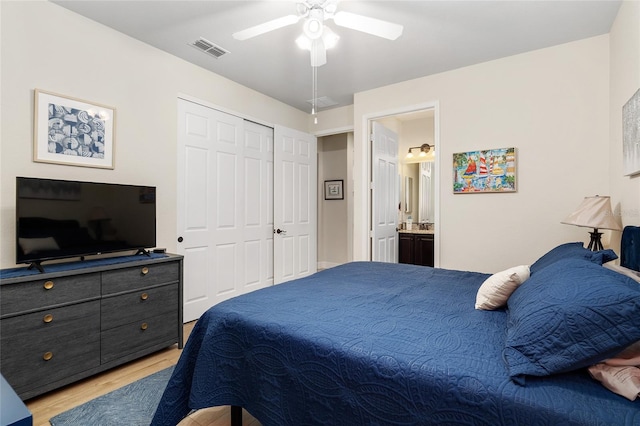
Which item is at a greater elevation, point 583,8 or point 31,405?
point 583,8

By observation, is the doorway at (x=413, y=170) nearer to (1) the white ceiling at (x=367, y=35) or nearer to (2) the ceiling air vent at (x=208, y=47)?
(1) the white ceiling at (x=367, y=35)

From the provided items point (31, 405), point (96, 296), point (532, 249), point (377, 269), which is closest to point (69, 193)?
point (96, 296)

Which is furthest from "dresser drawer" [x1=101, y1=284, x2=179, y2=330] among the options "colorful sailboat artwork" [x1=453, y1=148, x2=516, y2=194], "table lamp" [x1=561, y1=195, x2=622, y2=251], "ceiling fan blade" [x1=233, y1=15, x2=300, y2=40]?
"table lamp" [x1=561, y1=195, x2=622, y2=251]

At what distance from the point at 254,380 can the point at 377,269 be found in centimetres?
146

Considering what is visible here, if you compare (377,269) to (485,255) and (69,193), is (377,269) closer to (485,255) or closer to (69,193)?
(485,255)

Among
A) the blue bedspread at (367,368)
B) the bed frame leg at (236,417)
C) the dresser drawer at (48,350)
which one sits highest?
the blue bedspread at (367,368)

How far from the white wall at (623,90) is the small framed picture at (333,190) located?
12.5ft

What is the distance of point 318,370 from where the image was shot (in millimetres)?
1162

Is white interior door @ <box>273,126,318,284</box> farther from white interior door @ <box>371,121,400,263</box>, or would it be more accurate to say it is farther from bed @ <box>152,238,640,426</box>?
bed @ <box>152,238,640,426</box>

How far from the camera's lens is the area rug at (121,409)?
1.78 meters

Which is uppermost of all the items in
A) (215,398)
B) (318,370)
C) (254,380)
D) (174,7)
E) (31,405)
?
(174,7)

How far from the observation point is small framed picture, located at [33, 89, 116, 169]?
2.29 meters

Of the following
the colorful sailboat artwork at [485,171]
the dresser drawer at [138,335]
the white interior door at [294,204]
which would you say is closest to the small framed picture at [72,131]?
the dresser drawer at [138,335]

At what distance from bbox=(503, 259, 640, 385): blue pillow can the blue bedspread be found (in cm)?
6
